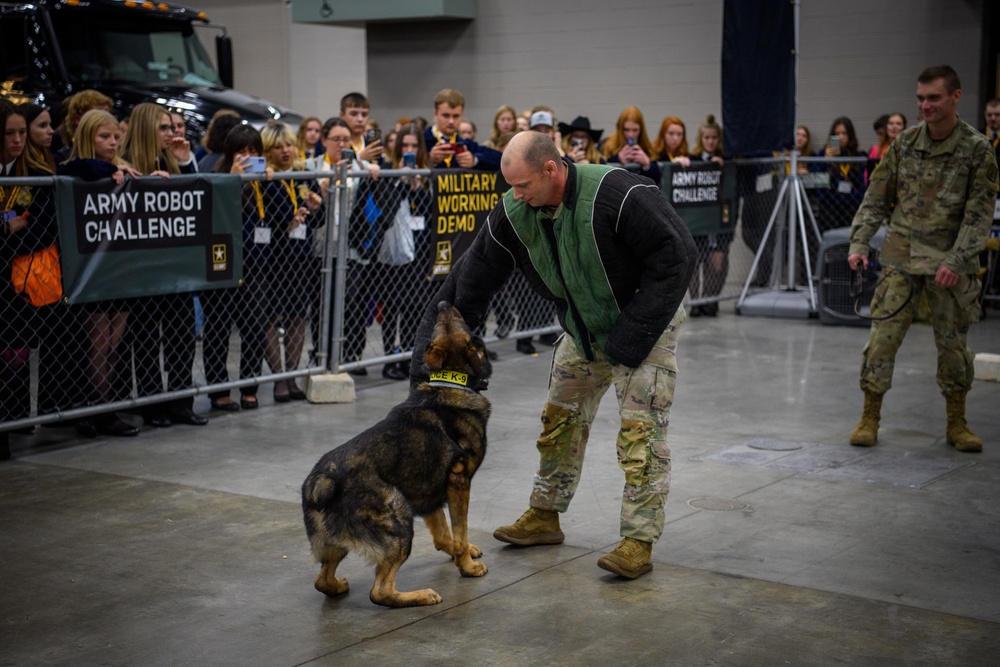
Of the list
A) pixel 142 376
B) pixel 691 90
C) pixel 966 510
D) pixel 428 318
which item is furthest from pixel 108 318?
pixel 691 90

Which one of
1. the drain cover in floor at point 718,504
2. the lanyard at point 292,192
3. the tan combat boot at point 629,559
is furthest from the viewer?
the lanyard at point 292,192

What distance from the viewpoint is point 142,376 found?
23.6ft

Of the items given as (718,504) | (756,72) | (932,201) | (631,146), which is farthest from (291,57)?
(718,504)

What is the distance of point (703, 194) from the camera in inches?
454

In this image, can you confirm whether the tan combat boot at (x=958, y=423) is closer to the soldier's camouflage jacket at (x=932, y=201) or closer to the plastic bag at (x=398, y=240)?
the soldier's camouflage jacket at (x=932, y=201)

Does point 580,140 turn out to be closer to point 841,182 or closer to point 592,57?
point 841,182

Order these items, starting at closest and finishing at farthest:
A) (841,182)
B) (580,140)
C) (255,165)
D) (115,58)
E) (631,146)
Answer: (255,165) → (580,140) → (631,146) → (115,58) → (841,182)

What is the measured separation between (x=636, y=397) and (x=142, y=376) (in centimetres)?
383

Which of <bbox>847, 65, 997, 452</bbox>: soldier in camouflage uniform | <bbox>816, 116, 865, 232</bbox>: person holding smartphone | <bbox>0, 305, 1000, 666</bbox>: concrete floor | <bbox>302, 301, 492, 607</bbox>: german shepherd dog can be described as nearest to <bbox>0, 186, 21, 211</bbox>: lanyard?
<bbox>0, 305, 1000, 666</bbox>: concrete floor

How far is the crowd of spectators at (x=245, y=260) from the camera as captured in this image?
22.0 ft

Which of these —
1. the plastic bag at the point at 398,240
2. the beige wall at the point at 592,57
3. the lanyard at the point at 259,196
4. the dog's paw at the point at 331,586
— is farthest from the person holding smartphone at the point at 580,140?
the dog's paw at the point at 331,586

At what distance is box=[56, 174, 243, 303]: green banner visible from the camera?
259 inches

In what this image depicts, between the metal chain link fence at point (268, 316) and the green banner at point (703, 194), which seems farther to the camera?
the green banner at point (703, 194)

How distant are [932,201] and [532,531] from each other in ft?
10.8
